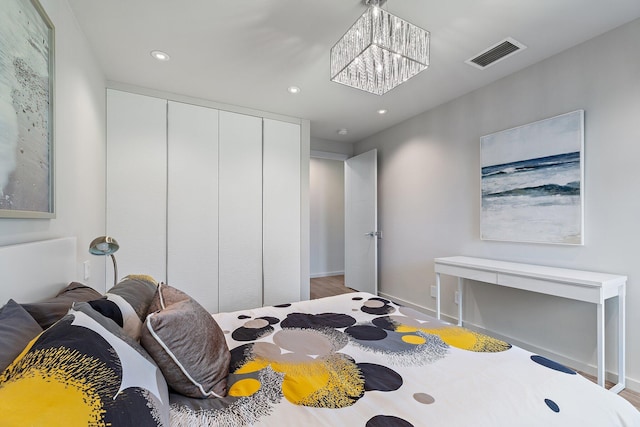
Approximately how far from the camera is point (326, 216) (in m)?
6.17

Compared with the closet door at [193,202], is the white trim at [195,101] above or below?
above

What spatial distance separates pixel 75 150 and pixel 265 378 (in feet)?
6.06

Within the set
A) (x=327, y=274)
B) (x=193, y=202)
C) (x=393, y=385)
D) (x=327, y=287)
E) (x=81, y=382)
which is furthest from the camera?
(x=327, y=274)

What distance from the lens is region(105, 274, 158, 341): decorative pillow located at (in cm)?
100

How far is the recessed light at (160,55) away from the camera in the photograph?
226 centimetres

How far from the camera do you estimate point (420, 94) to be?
3004 mm

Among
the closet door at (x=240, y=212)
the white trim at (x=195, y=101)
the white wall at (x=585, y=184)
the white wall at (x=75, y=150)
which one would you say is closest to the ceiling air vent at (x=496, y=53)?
the white wall at (x=585, y=184)

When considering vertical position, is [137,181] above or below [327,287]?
above

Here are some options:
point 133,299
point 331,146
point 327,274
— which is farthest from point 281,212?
point 327,274

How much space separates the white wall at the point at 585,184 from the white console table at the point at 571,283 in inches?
3.8

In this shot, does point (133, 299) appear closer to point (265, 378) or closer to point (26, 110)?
point (265, 378)

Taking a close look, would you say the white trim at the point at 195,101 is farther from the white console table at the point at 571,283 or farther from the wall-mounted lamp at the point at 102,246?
the white console table at the point at 571,283

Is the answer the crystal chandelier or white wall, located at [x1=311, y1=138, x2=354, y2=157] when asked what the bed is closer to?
the crystal chandelier

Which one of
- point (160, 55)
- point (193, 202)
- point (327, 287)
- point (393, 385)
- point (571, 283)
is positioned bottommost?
point (327, 287)
